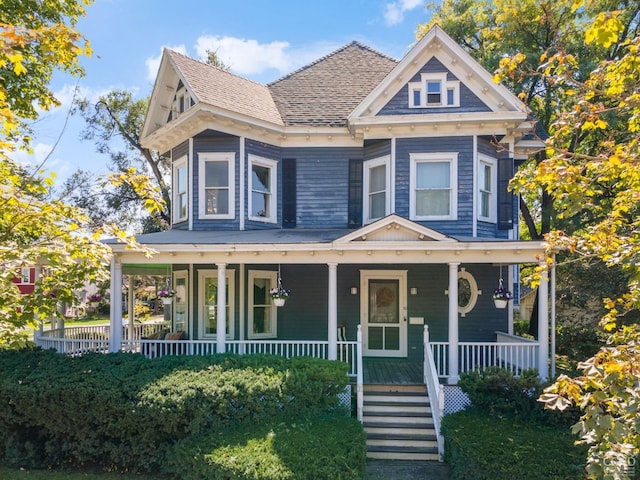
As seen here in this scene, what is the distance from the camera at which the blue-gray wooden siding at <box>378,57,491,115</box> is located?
1064cm

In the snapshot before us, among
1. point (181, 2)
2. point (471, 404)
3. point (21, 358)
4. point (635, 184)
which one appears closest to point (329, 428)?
point (471, 404)

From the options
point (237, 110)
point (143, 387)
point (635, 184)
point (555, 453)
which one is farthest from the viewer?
point (237, 110)

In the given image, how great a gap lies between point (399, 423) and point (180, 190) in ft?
28.5

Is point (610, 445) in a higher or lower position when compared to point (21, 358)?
higher

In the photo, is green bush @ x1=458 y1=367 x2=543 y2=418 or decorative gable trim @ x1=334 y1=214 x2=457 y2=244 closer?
green bush @ x1=458 y1=367 x2=543 y2=418

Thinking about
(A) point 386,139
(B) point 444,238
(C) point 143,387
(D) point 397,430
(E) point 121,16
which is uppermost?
(E) point 121,16

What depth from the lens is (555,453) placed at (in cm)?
605

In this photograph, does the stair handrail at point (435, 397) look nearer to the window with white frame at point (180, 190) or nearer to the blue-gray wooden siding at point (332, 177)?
the blue-gray wooden siding at point (332, 177)

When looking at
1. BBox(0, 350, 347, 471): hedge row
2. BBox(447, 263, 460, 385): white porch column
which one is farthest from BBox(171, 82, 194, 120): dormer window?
BBox(447, 263, 460, 385): white porch column

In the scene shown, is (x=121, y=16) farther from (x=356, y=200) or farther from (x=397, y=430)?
(x=397, y=430)

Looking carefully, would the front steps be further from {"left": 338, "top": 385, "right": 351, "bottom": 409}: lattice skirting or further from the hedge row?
the hedge row

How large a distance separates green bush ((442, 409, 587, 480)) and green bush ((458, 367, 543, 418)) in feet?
0.83

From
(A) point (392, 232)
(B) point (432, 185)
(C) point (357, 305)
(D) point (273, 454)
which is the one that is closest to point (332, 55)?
(B) point (432, 185)

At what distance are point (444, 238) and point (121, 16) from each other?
1031 cm
